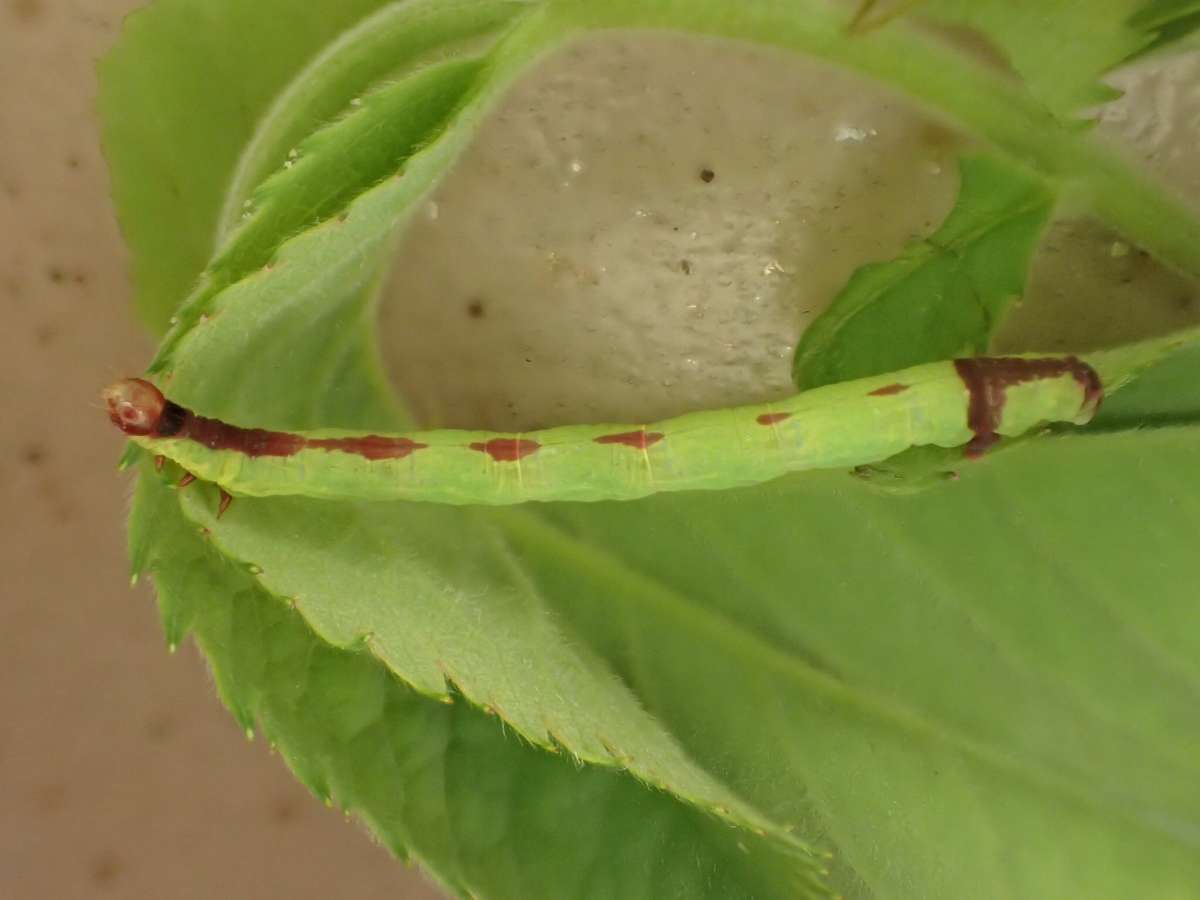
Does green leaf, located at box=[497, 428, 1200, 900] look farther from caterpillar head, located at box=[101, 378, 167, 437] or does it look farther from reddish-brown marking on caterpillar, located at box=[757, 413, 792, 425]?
caterpillar head, located at box=[101, 378, 167, 437]

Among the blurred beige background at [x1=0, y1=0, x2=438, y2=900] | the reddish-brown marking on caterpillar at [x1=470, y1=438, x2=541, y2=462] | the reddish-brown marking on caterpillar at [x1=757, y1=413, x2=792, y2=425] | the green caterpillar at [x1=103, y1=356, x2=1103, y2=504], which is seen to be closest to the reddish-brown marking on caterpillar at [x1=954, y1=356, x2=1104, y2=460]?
the green caterpillar at [x1=103, y1=356, x2=1103, y2=504]

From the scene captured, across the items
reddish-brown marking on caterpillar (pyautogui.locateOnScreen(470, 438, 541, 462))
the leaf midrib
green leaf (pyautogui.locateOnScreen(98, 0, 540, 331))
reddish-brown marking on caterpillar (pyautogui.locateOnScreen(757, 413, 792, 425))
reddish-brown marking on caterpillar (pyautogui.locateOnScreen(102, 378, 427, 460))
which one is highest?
green leaf (pyautogui.locateOnScreen(98, 0, 540, 331))

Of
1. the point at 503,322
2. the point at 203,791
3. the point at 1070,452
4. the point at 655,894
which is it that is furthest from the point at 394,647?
the point at 203,791

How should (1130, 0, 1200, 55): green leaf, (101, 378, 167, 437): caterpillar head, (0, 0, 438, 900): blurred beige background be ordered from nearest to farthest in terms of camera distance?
(101, 378, 167, 437): caterpillar head < (1130, 0, 1200, 55): green leaf < (0, 0, 438, 900): blurred beige background

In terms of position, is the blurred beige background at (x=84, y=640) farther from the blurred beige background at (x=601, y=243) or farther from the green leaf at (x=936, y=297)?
the green leaf at (x=936, y=297)

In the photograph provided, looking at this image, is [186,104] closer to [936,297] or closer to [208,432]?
[208,432]

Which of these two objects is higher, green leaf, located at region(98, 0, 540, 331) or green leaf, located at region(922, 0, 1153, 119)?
green leaf, located at region(98, 0, 540, 331)
